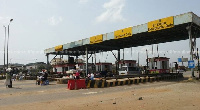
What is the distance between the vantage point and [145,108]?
8180 mm

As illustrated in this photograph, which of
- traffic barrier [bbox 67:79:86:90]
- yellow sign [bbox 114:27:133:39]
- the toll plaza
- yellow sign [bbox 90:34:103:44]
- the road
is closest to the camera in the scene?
the road

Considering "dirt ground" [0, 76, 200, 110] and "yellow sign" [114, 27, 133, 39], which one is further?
"yellow sign" [114, 27, 133, 39]

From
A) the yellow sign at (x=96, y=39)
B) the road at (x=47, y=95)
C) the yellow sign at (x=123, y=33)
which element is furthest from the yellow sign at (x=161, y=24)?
the yellow sign at (x=96, y=39)

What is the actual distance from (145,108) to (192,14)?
14690mm

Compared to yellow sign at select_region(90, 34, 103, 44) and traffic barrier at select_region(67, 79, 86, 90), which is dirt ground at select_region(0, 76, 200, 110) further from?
yellow sign at select_region(90, 34, 103, 44)

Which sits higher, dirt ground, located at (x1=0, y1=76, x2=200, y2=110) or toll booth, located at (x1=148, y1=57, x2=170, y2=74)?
toll booth, located at (x1=148, y1=57, x2=170, y2=74)

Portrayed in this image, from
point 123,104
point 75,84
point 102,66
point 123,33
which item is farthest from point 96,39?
point 123,104

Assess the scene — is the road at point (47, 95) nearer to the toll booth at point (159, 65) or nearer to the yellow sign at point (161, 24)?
the yellow sign at point (161, 24)

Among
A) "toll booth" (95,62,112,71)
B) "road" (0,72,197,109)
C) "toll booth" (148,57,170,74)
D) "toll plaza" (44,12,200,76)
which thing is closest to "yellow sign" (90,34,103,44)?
"toll plaza" (44,12,200,76)

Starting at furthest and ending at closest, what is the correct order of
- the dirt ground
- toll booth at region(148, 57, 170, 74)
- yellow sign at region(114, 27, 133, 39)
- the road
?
toll booth at region(148, 57, 170, 74)
yellow sign at region(114, 27, 133, 39)
the road
the dirt ground

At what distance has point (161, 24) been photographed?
21.9 m

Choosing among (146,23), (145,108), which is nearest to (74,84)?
(145,108)

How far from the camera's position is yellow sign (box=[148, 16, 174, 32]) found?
21.1 metres

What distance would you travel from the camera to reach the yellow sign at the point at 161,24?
2106 centimetres
